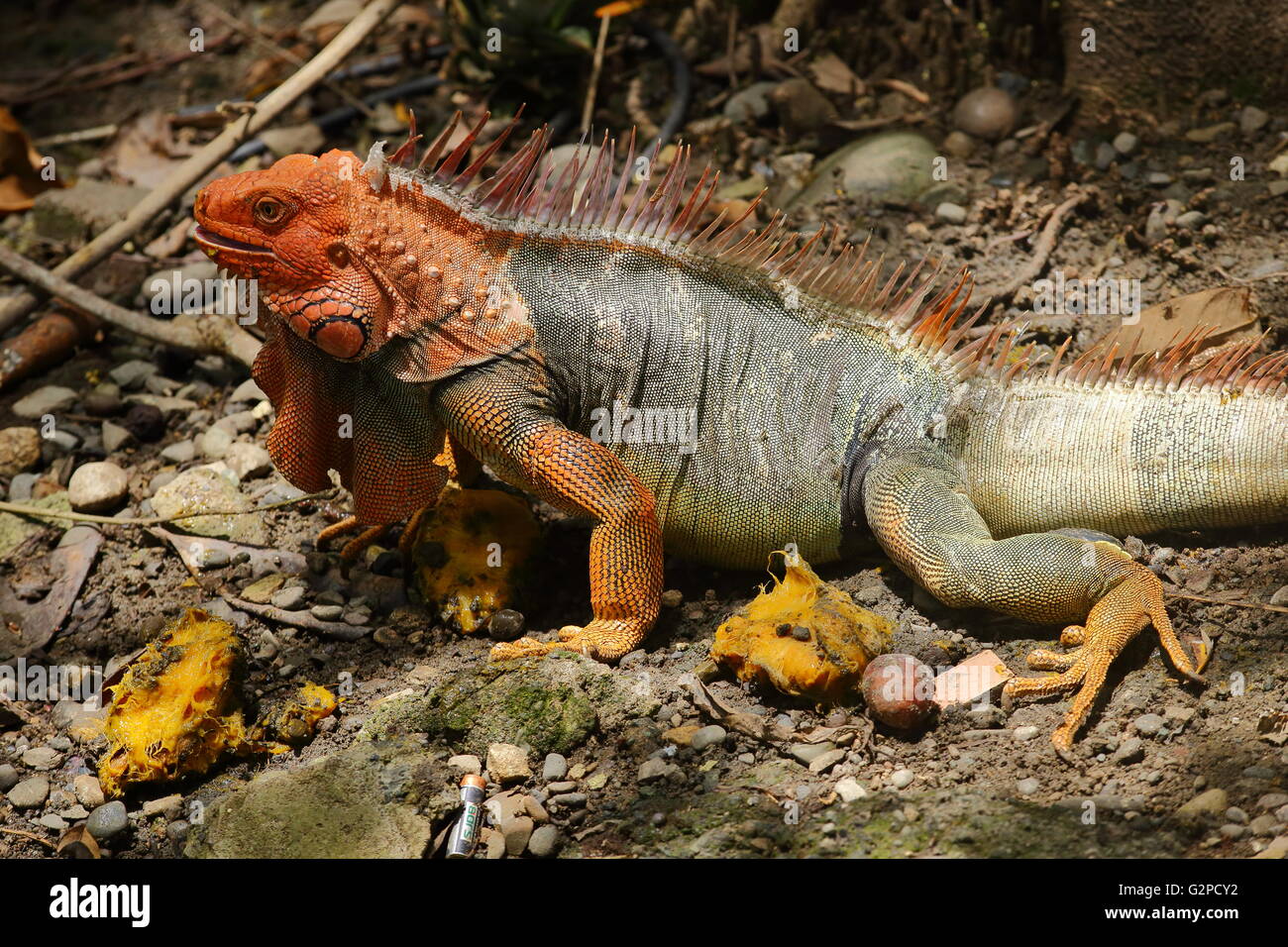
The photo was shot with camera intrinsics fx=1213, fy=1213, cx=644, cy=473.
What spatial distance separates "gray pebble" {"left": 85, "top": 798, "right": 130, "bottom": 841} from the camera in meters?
4.39

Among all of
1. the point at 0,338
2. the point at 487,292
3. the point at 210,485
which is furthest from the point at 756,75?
the point at 0,338

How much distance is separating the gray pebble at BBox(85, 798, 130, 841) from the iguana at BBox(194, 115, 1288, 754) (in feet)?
4.99

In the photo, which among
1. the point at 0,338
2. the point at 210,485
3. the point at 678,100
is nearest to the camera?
the point at 210,485

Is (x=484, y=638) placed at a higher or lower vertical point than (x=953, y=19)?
lower

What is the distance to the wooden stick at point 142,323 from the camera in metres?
6.81

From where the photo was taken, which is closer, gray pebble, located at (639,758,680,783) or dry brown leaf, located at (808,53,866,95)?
gray pebble, located at (639,758,680,783)

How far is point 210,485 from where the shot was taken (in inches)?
240

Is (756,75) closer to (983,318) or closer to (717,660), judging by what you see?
(983,318)

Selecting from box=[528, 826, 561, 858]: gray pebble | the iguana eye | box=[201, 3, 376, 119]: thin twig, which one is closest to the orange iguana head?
the iguana eye

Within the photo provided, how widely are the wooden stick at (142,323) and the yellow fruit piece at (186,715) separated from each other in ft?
8.16

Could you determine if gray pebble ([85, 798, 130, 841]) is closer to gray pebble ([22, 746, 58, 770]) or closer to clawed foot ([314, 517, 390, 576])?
gray pebble ([22, 746, 58, 770])

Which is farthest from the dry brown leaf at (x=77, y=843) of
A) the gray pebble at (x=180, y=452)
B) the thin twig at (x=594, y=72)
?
the thin twig at (x=594, y=72)

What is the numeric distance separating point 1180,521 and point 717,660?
72.7 inches

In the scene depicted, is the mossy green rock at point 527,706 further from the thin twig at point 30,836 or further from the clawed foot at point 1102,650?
the clawed foot at point 1102,650
